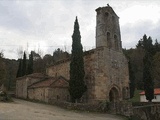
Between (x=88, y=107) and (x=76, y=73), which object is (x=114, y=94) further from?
(x=88, y=107)

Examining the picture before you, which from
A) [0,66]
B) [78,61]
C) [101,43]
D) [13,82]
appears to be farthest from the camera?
[13,82]

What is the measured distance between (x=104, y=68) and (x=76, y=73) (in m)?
4.38

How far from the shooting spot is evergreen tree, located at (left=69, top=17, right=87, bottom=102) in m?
27.0

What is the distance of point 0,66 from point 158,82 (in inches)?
1583

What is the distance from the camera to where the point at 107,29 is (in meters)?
30.6

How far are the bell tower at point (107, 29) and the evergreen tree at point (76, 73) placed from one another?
11.9ft

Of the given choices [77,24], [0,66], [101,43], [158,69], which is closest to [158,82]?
[158,69]

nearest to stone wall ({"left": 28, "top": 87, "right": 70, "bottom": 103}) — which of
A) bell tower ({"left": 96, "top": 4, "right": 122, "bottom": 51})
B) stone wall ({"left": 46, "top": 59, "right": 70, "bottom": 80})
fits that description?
stone wall ({"left": 46, "top": 59, "right": 70, "bottom": 80})

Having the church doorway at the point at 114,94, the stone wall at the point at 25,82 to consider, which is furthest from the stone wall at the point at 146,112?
the stone wall at the point at 25,82

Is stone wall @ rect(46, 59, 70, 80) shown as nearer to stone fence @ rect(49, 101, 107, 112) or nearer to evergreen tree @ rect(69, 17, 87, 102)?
evergreen tree @ rect(69, 17, 87, 102)

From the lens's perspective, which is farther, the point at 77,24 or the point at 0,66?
the point at 0,66

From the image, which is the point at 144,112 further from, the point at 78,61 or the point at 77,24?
the point at 77,24

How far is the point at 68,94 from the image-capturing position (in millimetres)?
30109

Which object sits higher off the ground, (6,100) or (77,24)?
(77,24)
